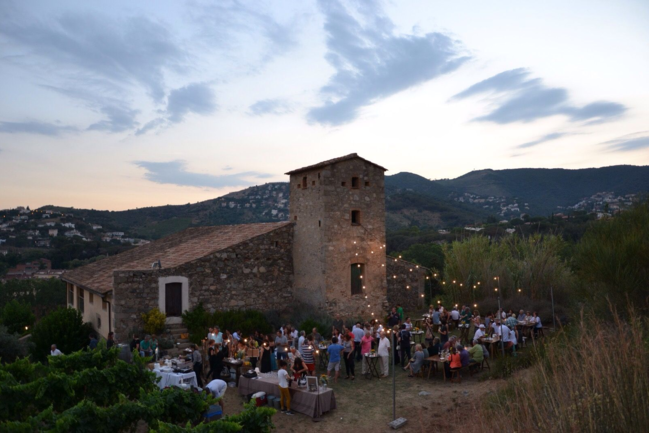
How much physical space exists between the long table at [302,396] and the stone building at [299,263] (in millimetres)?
6008

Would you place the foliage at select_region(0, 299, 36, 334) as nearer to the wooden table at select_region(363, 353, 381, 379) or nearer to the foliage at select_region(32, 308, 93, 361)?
the foliage at select_region(32, 308, 93, 361)

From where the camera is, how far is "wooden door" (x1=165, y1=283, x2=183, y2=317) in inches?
601

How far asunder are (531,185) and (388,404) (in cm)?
8327

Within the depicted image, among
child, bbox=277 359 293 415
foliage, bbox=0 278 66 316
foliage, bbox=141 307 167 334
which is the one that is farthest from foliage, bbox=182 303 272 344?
foliage, bbox=0 278 66 316

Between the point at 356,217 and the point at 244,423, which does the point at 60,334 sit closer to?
the point at 356,217

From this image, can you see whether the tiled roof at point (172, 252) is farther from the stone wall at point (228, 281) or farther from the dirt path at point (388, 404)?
the dirt path at point (388, 404)

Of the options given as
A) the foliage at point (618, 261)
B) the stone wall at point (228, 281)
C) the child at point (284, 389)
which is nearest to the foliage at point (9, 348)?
the stone wall at point (228, 281)

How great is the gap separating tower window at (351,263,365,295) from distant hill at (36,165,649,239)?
130ft

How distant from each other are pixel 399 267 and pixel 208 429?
1548 cm

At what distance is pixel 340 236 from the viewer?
16906 millimetres

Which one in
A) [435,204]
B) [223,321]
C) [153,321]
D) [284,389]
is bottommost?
[284,389]

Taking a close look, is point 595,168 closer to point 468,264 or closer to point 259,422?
point 468,264

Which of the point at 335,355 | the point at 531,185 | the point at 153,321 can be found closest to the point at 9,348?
the point at 153,321

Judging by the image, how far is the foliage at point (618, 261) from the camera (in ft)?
25.8
